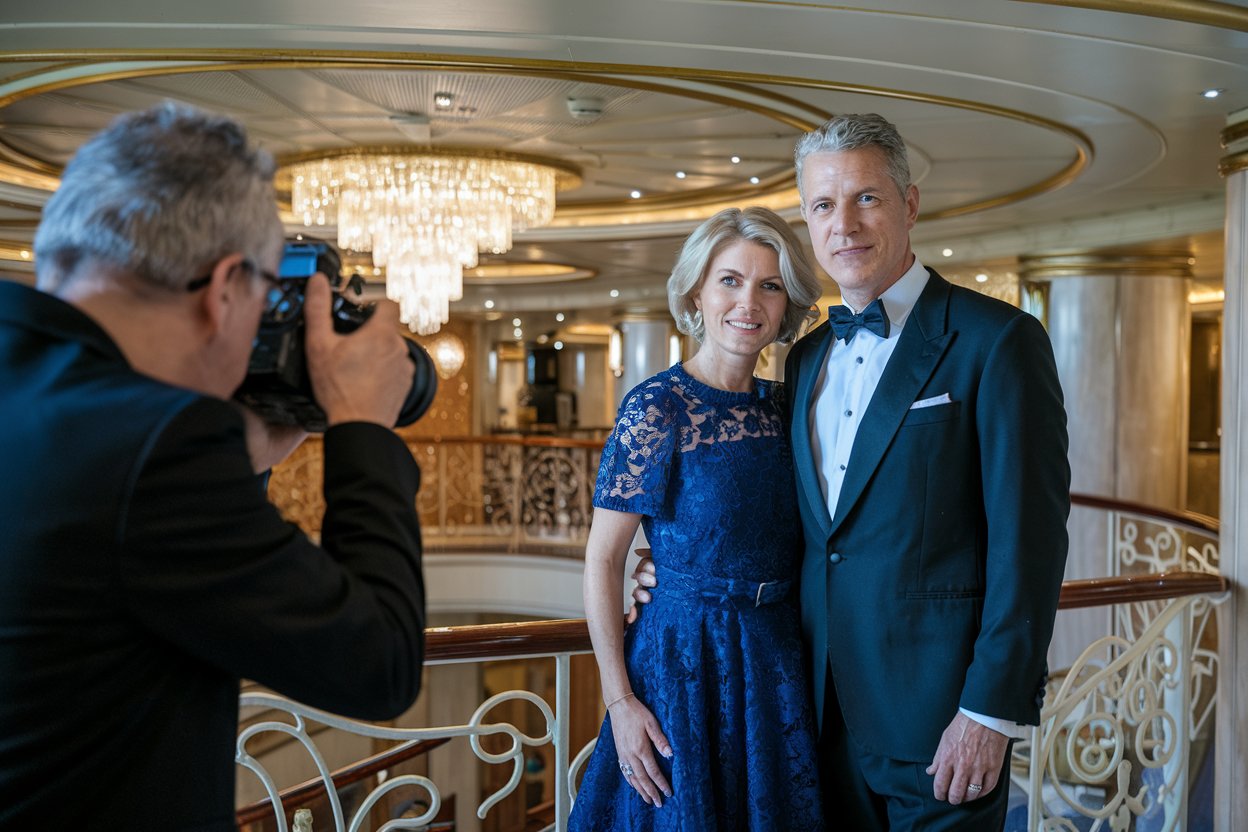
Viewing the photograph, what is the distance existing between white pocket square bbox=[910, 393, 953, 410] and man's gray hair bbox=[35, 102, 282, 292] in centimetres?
126

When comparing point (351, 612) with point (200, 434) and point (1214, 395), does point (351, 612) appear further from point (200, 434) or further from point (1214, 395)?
point (1214, 395)

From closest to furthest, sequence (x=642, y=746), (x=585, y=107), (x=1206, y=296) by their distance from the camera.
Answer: (x=642, y=746) → (x=585, y=107) → (x=1206, y=296)

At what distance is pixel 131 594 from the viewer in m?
0.96

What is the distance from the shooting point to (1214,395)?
53.5 feet

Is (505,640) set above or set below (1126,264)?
below

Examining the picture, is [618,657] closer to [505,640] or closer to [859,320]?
[505,640]

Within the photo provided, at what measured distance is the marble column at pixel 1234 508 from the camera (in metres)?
4.01

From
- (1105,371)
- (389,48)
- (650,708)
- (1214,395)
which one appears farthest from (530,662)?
(650,708)

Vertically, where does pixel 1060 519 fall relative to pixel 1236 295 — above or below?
below

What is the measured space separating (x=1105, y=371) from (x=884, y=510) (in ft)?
25.3

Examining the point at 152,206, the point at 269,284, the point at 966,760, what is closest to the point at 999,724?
the point at 966,760

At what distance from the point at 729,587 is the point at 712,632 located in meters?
0.09

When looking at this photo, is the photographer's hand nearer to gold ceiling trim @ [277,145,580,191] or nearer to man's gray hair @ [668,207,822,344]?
man's gray hair @ [668,207,822,344]

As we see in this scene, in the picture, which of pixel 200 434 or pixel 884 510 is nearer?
pixel 200 434
